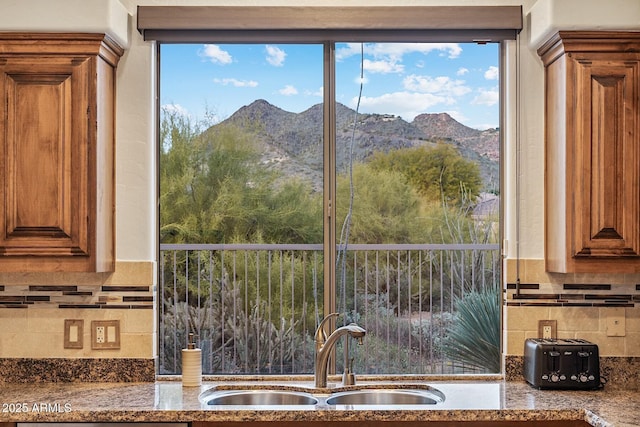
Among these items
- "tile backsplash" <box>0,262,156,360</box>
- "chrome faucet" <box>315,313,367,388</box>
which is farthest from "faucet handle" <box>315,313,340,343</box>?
"tile backsplash" <box>0,262,156,360</box>

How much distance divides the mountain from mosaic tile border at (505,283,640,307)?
1.65ft

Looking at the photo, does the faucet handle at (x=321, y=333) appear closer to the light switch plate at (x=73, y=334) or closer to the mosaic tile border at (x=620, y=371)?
the light switch plate at (x=73, y=334)

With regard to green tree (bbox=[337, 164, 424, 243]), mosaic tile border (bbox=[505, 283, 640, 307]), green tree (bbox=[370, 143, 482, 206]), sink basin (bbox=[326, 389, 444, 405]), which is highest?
green tree (bbox=[370, 143, 482, 206])

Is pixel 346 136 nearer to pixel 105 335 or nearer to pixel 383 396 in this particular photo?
pixel 383 396

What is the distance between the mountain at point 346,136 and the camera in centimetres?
321

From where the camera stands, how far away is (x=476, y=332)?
3209 mm

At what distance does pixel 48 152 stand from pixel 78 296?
25.2 inches

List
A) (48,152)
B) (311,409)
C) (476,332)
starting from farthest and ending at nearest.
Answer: (476,332)
(48,152)
(311,409)

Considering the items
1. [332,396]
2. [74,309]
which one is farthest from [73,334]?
[332,396]

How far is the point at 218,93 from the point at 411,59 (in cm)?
87

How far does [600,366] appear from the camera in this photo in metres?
3.02

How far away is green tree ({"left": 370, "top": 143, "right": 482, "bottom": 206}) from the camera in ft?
10.5

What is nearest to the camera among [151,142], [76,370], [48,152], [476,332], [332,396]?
[48,152]

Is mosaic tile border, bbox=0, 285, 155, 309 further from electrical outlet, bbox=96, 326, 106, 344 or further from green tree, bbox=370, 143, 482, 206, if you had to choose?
green tree, bbox=370, 143, 482, 206
